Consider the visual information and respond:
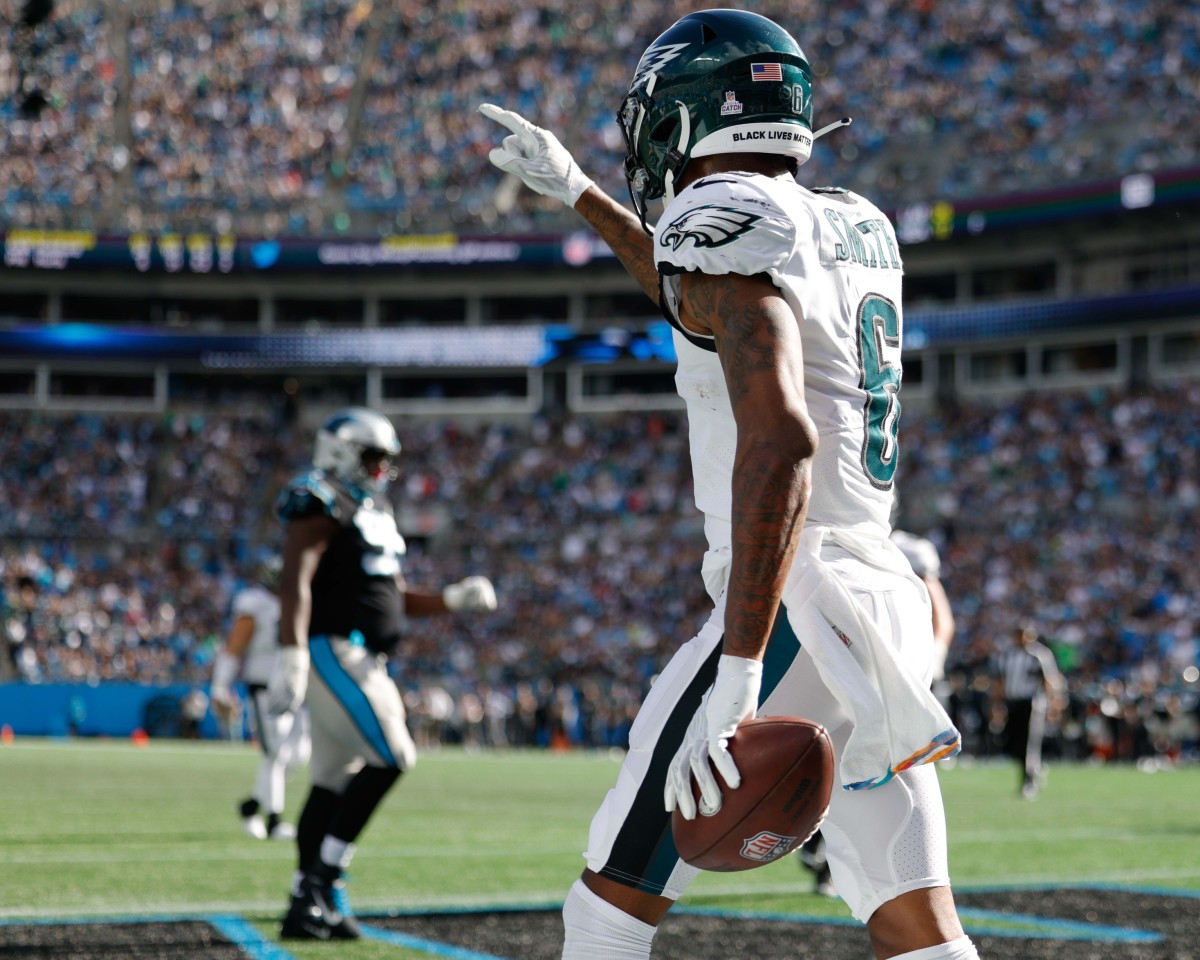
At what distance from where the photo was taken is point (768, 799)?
94.0 inches

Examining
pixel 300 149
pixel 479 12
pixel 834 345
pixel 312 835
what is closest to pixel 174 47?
pixel 300 149

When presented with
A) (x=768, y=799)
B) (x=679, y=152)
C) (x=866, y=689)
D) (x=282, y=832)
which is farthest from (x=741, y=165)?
(x=282, y=832)

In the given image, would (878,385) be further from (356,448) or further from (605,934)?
(356,448)

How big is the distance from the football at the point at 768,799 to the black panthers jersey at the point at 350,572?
3.43 m

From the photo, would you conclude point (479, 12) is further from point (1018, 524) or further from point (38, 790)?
point (38, 790)

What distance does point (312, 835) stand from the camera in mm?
5434

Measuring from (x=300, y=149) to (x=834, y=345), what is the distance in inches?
1407

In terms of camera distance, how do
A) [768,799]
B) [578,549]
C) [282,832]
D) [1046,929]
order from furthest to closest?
[578,549], [282,832], [1046,929], [768,799]

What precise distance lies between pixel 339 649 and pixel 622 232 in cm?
266

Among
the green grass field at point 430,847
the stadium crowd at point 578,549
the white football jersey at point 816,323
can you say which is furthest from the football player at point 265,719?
the stadium crowd at point 578,549

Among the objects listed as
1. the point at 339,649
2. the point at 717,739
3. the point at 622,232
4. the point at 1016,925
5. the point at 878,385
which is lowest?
the point at 1016,925

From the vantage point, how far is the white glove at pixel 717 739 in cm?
241

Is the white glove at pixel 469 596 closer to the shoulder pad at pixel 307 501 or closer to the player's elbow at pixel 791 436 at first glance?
the shoulder pad at pixel 307 501

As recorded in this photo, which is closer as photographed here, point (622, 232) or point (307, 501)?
point (622, 232)
